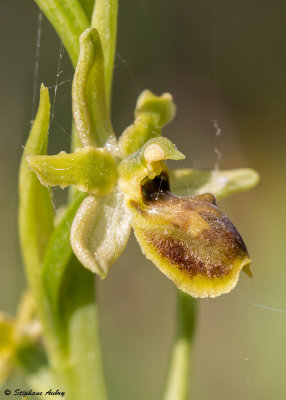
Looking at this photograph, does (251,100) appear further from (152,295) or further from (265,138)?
(152,295)

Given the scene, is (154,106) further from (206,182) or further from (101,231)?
(101,231)

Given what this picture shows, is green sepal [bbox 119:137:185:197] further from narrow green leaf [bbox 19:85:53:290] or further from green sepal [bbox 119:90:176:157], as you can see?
narrow green leaf [bbox 19:85:53:290]

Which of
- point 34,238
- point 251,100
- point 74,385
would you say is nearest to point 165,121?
point 34,238

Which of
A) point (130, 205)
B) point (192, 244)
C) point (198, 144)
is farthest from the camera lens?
point (198, 144)

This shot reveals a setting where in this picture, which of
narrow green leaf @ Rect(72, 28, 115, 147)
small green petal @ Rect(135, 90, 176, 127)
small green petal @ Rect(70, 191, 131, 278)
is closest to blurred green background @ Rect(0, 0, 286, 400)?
small green petal @ Rect(135, 90, 176, 127)

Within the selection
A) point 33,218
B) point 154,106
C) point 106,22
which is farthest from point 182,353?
point 106,22

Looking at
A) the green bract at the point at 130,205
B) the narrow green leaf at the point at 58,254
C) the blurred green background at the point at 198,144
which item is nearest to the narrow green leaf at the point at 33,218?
the narrow green leaf at the point at 58,254
